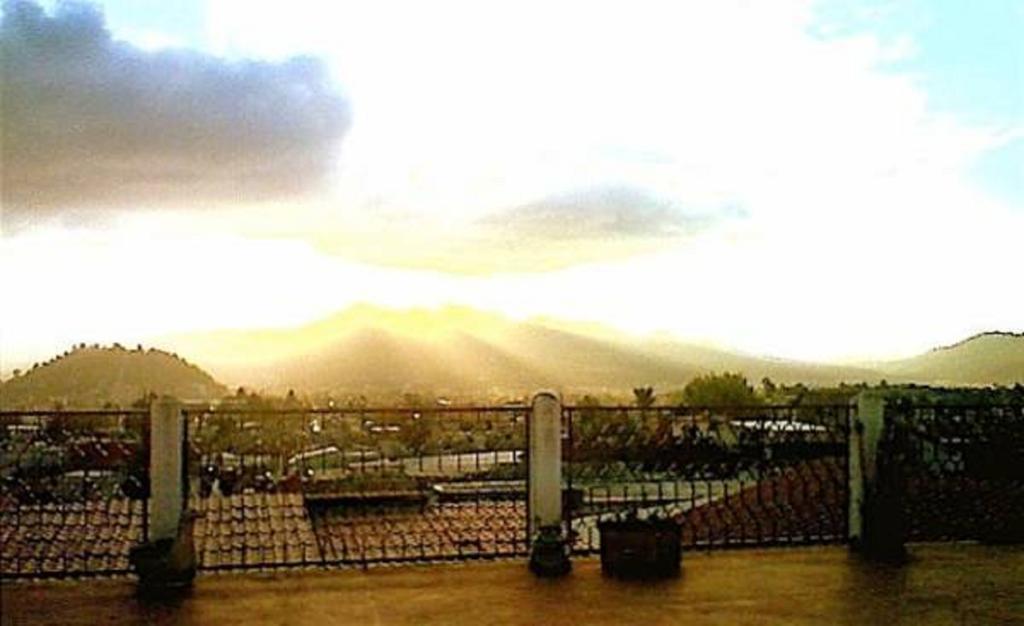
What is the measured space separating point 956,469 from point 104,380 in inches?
235

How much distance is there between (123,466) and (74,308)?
3.53 meters

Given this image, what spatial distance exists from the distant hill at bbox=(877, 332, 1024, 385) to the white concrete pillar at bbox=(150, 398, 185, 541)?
7539mm

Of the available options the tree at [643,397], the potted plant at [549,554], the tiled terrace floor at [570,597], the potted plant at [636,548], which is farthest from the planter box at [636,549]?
the tree at [643,397]

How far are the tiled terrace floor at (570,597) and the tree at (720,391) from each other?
1.31m

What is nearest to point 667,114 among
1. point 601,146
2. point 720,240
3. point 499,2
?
point 601,146

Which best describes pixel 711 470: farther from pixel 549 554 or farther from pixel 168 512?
pixel 168 512

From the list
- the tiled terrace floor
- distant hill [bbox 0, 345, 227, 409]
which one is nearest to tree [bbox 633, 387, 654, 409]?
the tiled terrace floor

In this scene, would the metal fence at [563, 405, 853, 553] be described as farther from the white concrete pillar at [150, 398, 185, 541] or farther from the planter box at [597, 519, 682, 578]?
the white concrete pillar at [150, 398, 185, 541]

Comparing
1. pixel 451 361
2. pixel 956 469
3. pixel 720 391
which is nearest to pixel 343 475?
pixel 720 391

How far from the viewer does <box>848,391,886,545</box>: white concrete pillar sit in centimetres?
770

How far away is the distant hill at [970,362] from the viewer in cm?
1229

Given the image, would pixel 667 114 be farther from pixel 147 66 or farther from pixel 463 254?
pixel 147 66

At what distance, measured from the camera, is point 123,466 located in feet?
23.1

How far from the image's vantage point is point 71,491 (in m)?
7.18
